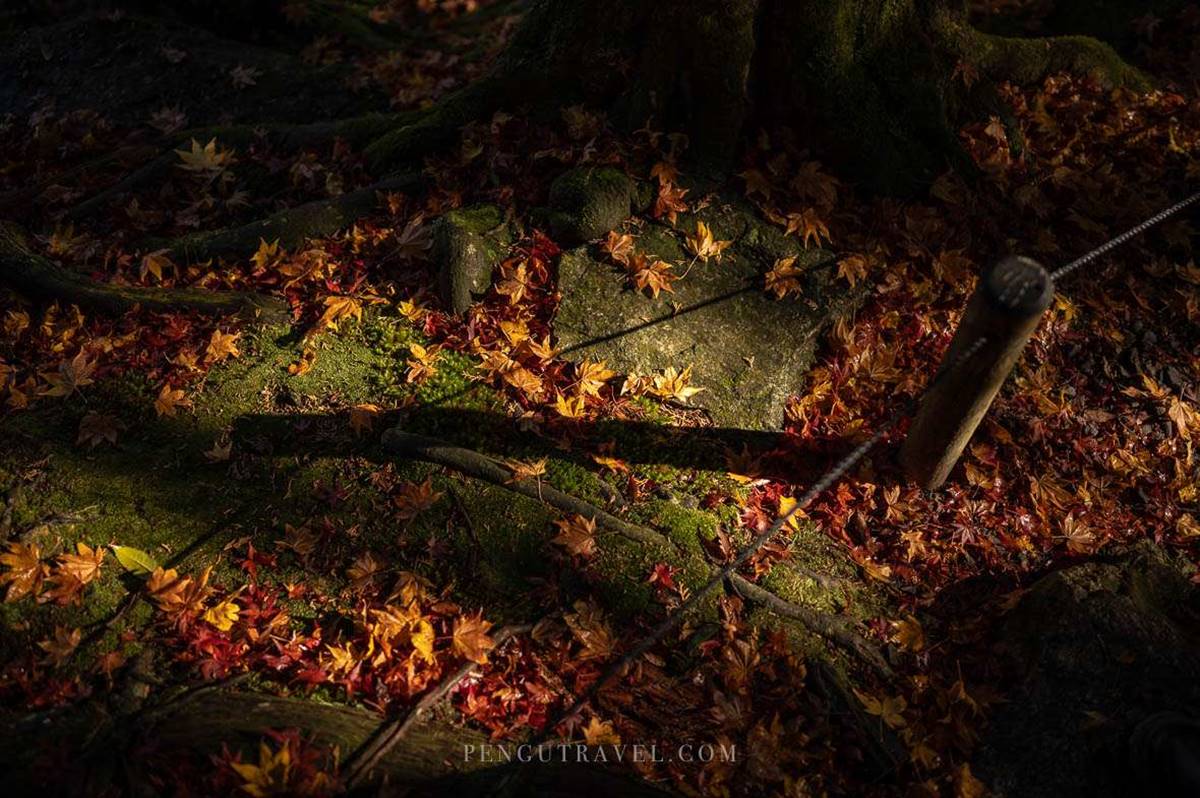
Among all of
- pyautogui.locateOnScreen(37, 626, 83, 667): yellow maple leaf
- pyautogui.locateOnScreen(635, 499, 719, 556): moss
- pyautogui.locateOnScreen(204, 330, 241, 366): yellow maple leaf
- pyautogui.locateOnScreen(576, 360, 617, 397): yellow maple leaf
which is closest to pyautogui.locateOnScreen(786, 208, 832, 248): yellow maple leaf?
pyautogui.locateOnScreen(576, 360, 617, 397): yellow maple leaf

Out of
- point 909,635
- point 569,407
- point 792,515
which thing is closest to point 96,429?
point 569,407

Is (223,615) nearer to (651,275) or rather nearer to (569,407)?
(569,407)

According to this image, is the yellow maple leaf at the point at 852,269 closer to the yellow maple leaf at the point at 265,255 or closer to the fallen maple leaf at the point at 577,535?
the fallen maple leaf at the point at 577,535

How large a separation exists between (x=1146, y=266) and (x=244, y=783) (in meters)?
5.77

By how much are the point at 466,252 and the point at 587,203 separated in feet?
2.54

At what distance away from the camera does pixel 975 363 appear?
3127mm

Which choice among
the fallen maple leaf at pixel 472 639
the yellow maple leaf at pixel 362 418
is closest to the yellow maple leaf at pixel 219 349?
the yellow maple leaf at pixel 362 418

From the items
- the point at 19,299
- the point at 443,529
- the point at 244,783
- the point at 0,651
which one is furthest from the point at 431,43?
the point at 244,783

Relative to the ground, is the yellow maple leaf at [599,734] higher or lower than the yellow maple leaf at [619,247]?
lower

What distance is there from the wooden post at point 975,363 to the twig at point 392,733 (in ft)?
7.72

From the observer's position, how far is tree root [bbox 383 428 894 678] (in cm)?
332

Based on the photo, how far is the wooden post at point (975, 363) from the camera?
2844mm

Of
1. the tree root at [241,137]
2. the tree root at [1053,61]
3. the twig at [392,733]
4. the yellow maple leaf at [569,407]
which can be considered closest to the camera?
the twig at [392,733]

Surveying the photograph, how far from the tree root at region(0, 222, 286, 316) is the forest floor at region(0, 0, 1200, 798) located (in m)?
0.10
